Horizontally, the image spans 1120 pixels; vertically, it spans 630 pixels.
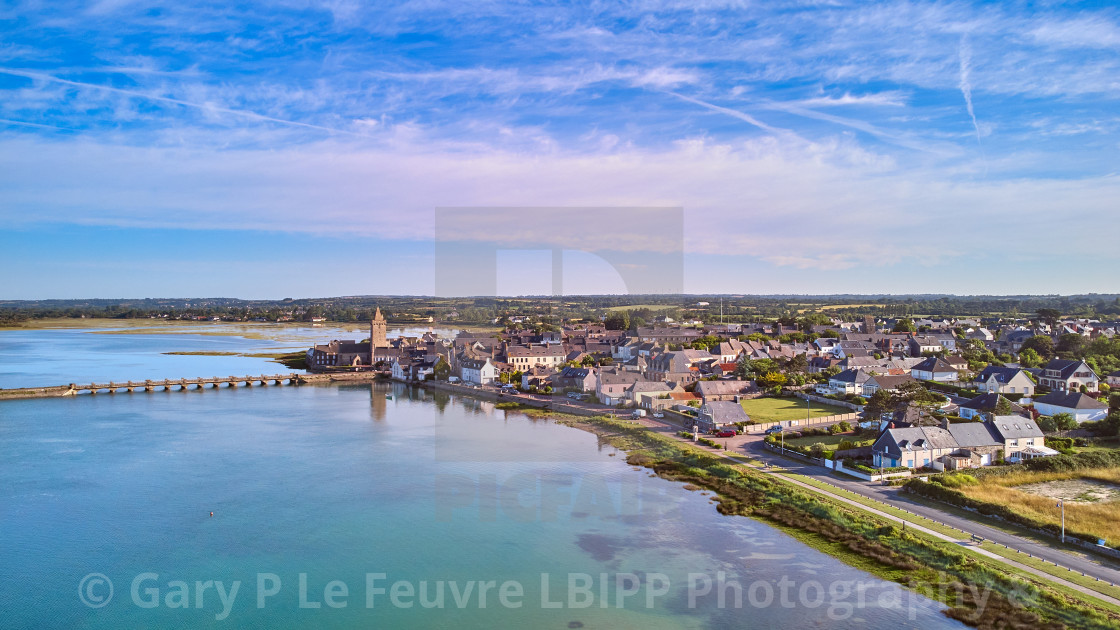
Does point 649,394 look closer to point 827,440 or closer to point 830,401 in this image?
point 830,401

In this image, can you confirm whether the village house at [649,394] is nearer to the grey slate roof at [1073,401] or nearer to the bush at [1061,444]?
the bush at [1061,444]

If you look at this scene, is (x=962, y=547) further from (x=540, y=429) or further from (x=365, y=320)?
(x=365, y=320)

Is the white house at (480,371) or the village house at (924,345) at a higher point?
the village house at (924,345)

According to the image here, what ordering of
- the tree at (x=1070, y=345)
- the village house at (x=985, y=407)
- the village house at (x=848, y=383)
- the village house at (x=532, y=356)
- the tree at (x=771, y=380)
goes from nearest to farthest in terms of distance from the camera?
the village house at (x=985, y=407) < the village house at (x=848, y=383) < the tree at (x=771, y=380) < the tree at (x=1070, y=345) < the village house at (x=532, y=356)

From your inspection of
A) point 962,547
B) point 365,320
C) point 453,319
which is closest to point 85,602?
point 962,547

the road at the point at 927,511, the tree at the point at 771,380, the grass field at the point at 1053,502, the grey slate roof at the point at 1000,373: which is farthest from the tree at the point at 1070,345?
the road at the point at 927,511

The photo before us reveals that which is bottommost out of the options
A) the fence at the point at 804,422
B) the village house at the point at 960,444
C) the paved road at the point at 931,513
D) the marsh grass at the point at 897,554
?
the marsh grass at the point at 897,554

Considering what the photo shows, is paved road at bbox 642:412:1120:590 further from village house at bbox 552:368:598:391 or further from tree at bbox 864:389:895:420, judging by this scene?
village house at bbox 552:368:598:391

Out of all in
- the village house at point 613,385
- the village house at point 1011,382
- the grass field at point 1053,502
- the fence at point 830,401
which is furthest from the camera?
the village house at point 613,385
